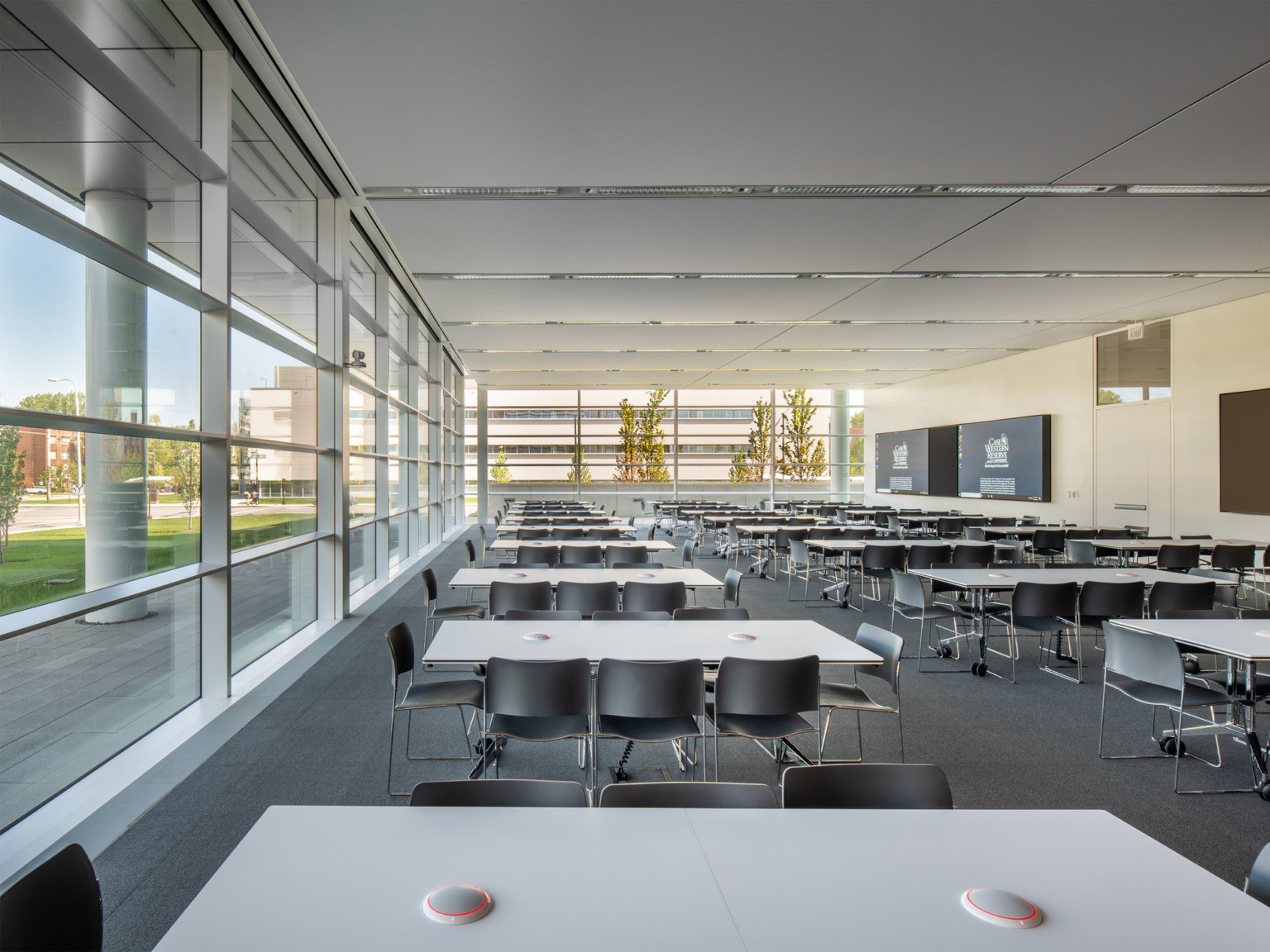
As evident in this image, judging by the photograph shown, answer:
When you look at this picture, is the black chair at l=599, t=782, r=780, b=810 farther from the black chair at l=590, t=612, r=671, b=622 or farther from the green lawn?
the green lawn

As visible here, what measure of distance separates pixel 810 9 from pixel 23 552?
444 centimetres

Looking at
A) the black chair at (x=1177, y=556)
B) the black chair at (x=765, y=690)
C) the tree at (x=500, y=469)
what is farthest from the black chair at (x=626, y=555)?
the tree at (x=500, y=469)

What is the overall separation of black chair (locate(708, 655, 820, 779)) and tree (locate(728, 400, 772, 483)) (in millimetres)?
18135

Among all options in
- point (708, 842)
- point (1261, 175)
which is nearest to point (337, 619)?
point (708, 842)

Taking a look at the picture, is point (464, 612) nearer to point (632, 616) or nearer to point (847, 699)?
point (632, 616)

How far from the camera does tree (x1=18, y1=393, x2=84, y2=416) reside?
8.92ft

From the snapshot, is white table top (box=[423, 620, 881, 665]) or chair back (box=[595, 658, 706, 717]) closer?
chair back (box=[595, 658, 706, 717])

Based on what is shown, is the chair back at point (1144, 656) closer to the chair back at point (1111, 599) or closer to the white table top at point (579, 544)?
the chair back at point (1111, 599)

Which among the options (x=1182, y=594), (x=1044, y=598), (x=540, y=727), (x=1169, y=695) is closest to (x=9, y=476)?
(x=540, y=727)

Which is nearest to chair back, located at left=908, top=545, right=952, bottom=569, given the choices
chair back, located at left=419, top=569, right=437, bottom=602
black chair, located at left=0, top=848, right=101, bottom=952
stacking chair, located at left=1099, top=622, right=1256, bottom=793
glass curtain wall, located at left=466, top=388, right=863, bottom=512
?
stacking chair, located at left=1099, top=622, right=1256, bottom=793

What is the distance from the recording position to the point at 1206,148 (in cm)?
481

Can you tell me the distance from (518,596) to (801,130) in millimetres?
3803

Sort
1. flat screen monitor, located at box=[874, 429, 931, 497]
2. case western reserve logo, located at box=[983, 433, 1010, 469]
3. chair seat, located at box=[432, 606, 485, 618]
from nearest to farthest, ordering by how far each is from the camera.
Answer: chair seat, located at box=[432, 606, 485, 618], case western reserve logo, located at box=[983, 433, 1010, 469], flat screen monitor, located at box=[874, 429, 931, 497]

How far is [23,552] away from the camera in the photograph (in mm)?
2775
